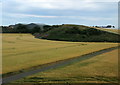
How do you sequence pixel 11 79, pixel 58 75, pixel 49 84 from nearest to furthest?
pixel 49 84, pixel 11 79, pixel 58 75

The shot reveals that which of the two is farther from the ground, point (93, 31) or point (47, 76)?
point (93, 31)

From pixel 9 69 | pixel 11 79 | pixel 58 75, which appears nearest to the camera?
pixel 11 79

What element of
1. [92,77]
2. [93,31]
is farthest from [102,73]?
[93,31]

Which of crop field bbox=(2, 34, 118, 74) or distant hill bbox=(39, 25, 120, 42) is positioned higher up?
distant hill bbox=(39, 25, 120, 42)

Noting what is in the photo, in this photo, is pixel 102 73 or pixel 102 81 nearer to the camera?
pixel 102 81

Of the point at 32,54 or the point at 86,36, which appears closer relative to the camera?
the point at 32,54

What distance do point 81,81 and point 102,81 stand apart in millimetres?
1125

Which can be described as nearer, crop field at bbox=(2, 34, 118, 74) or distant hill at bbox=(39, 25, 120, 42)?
crop field at bbox=(2, 34, 118, 74)

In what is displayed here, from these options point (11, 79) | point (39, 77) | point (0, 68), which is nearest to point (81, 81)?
point (39, 77)

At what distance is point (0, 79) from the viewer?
898 cm

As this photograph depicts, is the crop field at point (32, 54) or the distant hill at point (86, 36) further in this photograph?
the distant hill at point (86, 36)

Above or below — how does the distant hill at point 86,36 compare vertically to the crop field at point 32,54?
above

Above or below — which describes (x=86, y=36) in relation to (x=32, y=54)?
above

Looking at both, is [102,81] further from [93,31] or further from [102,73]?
[93,31]
